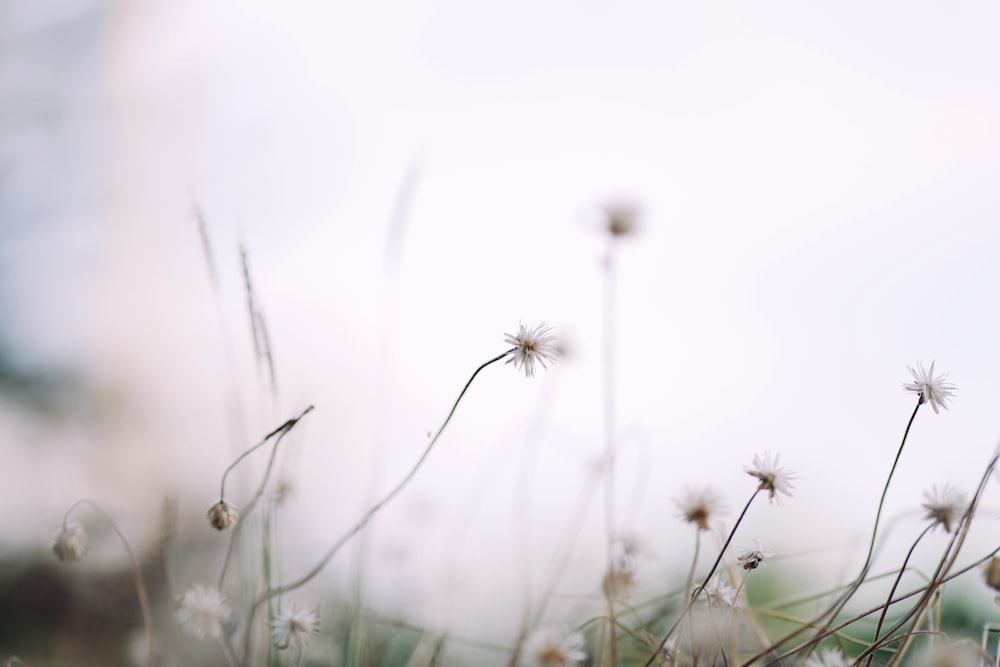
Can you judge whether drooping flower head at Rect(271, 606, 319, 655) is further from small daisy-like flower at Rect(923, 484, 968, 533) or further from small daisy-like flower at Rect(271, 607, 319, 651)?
small daisy-like flower at Rect(923, 484, 968, 533)

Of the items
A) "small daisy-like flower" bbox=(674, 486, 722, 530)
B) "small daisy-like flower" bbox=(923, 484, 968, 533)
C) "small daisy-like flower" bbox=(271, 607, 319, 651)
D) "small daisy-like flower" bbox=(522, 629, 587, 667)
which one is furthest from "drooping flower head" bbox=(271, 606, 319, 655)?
"small daisy-like flower" bbox=(923, 484, 968, 533)

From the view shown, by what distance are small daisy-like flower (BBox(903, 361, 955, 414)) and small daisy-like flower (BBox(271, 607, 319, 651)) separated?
0.47m

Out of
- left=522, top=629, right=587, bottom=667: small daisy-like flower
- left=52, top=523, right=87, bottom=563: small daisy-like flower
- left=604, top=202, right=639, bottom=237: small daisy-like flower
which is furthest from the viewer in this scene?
left=604, top=202, right=639, bottom=237: small daisy-like flower

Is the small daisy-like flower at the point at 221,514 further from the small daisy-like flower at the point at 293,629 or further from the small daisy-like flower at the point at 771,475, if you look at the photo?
the small daisy-like flower at the point at 771,475

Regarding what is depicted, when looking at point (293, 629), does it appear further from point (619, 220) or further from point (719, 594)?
point (619, 220)

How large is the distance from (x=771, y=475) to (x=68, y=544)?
55 cm

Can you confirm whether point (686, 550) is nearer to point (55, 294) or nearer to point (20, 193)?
point (55, 294)

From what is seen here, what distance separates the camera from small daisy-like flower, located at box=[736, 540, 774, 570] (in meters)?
0.59

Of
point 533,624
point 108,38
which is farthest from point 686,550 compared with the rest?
point 108,38

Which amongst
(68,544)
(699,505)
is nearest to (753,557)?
(699,505)

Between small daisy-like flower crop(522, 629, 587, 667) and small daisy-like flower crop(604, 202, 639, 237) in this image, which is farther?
small daisy-like flower crop(604, 202, 639, 237)

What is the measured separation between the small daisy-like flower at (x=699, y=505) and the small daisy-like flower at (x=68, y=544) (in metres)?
0.48

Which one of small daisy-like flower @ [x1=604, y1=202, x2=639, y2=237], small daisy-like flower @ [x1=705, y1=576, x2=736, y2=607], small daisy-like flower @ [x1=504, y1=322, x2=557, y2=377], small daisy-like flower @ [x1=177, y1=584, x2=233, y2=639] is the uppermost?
small daisy-like flower @ [x1=604, y1=202, x2=639, y2=237]

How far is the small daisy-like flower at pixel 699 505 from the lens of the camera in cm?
60
